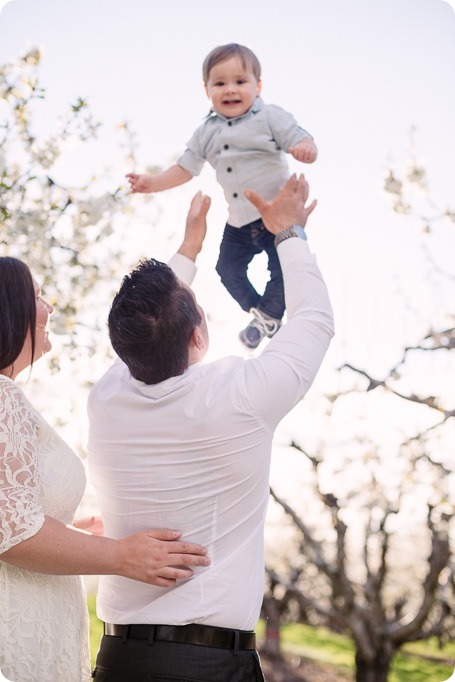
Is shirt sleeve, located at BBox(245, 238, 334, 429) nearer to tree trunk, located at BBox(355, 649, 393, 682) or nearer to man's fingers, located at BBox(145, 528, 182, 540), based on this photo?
man's fingers, located at BBox(145, 528, 182, 540)

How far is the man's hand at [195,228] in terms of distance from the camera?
2.48 metres

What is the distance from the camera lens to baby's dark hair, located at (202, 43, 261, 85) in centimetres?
231

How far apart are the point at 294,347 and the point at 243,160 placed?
2.94ft

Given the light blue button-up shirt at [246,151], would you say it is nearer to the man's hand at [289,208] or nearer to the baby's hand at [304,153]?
the baby's hand at [304,153]

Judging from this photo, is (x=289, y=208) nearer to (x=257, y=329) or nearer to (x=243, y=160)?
(x=243, y=160)

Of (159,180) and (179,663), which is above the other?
(159,180)

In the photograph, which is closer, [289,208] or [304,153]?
[289,208]

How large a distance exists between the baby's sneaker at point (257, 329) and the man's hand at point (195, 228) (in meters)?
0.37

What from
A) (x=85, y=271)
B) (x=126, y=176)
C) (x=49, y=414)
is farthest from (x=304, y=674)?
(x=126, y=176)

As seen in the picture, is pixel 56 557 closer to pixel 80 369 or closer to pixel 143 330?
pixel 143 330

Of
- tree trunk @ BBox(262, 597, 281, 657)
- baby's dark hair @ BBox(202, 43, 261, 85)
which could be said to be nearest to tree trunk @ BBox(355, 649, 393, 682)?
tree trunk @ BBox(262, 597, 281, 657)

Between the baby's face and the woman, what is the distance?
770mm

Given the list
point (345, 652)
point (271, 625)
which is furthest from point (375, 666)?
point (345, 652)

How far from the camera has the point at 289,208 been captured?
2.15m
